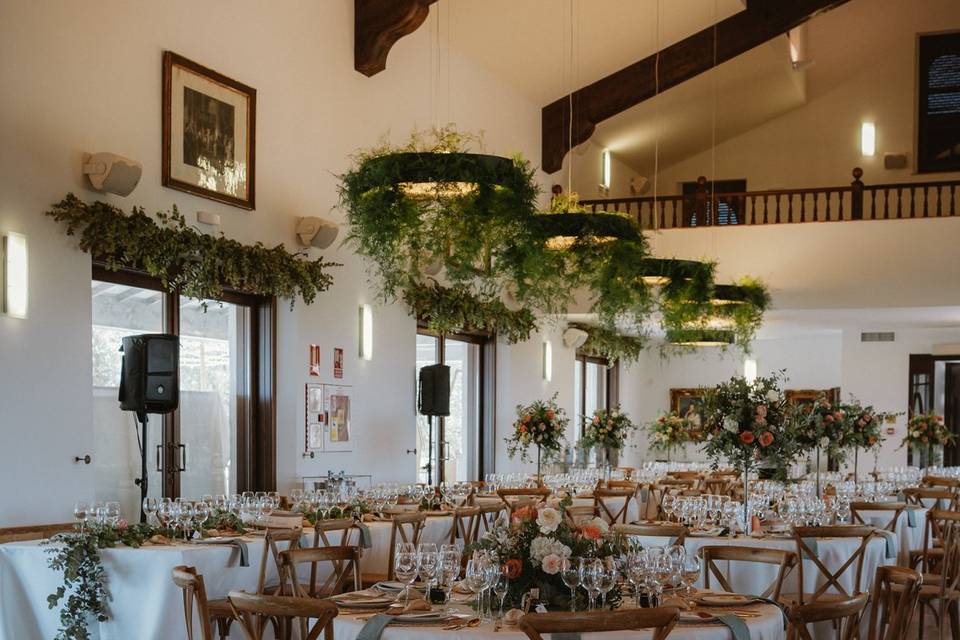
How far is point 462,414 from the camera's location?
47.8ft

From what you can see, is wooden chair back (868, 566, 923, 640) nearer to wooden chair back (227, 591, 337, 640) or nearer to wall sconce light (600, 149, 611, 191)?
wooden chair back (227, 591, 337, 640)

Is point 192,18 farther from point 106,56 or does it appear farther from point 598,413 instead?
point 598,413

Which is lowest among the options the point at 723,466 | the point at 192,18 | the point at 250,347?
the point at 723,466

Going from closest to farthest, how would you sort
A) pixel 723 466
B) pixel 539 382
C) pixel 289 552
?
pixel 289 552, pixel 539 382, pixel 723 466

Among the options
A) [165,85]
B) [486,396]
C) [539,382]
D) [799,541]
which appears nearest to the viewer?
[799,541]

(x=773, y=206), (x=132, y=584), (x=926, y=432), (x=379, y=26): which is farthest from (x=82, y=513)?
(x=773, y=206)

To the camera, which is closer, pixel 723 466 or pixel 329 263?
pixel 329 263

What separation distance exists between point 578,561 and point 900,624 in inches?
56.0

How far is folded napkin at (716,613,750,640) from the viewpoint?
3971 millimetres

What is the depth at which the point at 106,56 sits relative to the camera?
7.87m

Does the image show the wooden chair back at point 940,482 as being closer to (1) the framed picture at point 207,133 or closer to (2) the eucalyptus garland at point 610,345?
(2) the eucalyptus garland at point 610,345

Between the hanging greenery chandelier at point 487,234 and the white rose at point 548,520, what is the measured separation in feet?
10.1

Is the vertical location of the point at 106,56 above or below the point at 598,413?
above

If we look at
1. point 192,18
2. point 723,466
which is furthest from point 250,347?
point 723,466
